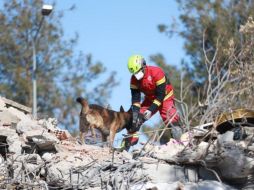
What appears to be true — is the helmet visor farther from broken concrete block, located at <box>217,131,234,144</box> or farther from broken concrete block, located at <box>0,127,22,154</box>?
broken concrete block, located at <box>217,131,234,144</box>

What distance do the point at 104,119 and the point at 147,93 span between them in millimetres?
1151

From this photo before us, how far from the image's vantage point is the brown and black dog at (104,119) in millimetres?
13812

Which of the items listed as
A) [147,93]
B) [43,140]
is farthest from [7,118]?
[147,93]

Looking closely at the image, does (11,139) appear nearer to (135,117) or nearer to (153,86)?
(135,117)

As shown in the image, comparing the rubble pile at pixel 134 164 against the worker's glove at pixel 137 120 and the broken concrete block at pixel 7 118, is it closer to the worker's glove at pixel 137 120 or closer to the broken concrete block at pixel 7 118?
the broken concrete block at pixel 7 118

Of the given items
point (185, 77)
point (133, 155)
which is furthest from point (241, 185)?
point (185, 77)

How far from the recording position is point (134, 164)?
10117 mm

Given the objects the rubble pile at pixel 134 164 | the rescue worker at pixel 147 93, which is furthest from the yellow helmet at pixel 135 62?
the rubble pile at pixel 134 164

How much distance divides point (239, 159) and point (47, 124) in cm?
415

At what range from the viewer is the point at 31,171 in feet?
35.2

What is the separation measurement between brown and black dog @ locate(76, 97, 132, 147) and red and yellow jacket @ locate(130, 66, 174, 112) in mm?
932

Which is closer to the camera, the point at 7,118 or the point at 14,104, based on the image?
the point at 7,118

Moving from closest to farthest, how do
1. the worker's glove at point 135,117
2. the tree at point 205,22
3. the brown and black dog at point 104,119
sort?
the worker's glove at point 135,117 < the brown and black dog at point 104,119 < the tree at point 205,22

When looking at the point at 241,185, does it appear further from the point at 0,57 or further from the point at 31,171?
the point at 0,57
